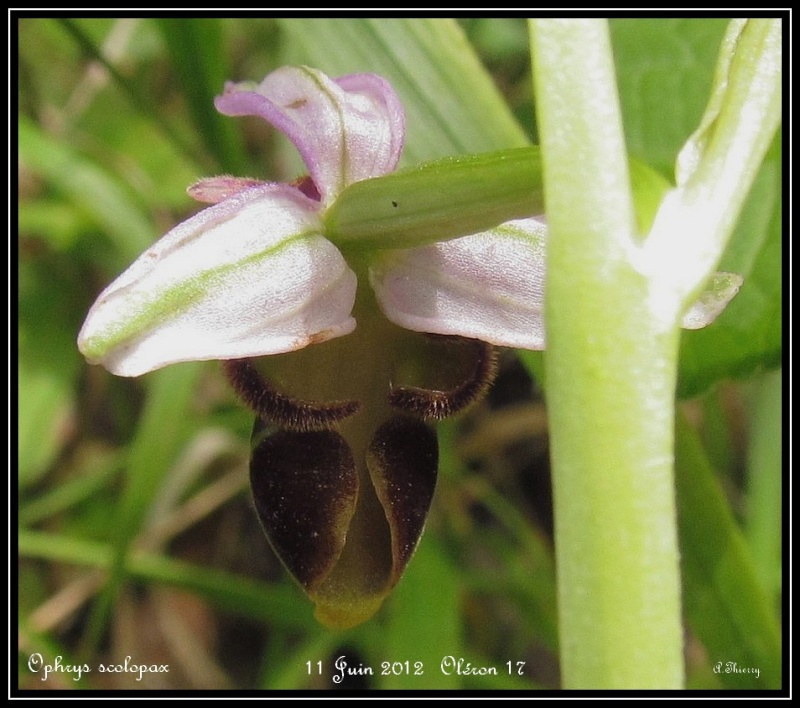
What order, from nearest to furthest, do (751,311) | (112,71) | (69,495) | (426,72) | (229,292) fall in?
1. (229,292)
2. (751,311)
3. (426,72)
4. (112,71)
5. (69,495)

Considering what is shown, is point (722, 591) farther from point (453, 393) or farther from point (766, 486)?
point (766, 486)

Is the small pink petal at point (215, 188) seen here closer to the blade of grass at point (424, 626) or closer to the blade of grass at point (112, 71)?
the blade of grass at point (112, 71)

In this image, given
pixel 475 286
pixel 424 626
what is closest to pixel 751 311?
pixel 475 286

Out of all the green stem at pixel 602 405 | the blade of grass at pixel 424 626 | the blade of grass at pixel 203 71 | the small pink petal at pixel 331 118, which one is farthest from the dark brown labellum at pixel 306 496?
the blade of grass at pixel 203 71

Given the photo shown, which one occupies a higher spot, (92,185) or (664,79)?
(92,185)

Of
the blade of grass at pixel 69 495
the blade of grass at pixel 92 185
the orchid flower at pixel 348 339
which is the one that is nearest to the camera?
the orchid flower at pixel 348 339

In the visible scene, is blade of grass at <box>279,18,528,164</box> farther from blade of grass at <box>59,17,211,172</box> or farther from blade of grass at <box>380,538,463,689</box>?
blade of grass at <box>380,538,463,689</box>
